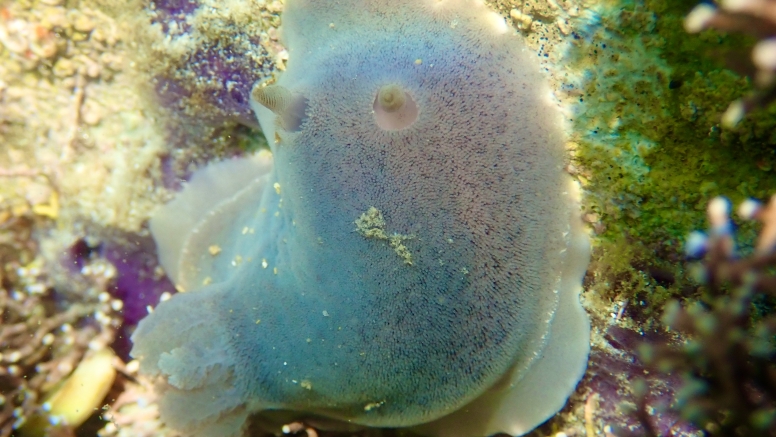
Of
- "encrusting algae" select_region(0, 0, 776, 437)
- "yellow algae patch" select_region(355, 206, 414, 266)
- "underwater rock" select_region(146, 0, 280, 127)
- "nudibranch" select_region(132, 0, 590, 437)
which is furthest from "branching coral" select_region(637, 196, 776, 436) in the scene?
"underwater rock" select_region(146, 0, 280, 127)

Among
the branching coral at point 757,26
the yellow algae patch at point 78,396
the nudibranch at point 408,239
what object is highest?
the branching coral at point 757,26

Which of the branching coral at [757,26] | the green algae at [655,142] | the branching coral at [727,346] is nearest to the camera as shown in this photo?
the branching coral at [757,26]

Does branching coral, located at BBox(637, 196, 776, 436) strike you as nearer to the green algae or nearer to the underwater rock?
the green algae

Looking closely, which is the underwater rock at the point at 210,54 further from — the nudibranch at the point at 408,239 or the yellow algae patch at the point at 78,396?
the yellow algae patch at the point at 78,396

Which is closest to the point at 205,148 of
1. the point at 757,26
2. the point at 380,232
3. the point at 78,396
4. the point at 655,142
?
the point at 380,232

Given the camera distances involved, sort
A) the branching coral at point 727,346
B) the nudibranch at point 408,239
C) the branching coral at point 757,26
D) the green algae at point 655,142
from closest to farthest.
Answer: the branching coral at point 757,26
the branching coral at point 727,346
the green algae at point 655,142
the nudibranch at point 408,239

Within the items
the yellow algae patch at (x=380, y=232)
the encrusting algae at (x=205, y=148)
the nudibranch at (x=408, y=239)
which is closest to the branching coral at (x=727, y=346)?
the encrusting algae at (x=205, y=148)
